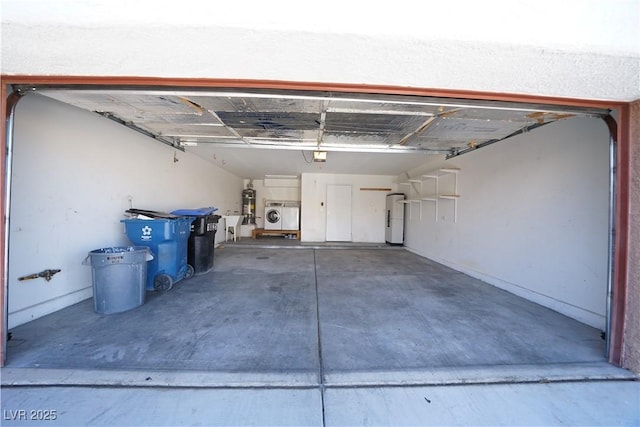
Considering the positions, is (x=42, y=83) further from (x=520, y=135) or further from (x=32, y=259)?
(x=520, y=135)

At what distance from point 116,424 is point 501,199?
4.50 metres

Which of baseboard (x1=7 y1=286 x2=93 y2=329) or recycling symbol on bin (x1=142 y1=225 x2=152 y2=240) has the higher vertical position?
recycling symbol on bin (x1=142 y1=225 x2=152 y2=240)

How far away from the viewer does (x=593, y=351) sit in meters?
1.83

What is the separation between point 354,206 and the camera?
768cm

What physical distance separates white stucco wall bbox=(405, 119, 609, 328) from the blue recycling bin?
182 inches

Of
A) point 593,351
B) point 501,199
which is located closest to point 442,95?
point 593,351

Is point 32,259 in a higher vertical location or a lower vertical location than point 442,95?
lower

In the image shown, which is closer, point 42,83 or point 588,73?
point 588,73

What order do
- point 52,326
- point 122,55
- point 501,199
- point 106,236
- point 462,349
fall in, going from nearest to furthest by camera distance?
point 122,55 → point 462,349 → point 52,326 → point 106,236 → point 501,199

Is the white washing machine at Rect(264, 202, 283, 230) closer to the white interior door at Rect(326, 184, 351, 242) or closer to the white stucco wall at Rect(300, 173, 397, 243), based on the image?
the white stucco wall at Rect(300, 173, 397, 243)

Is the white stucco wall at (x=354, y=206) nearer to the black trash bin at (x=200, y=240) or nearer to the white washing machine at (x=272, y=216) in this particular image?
the white washing machine at (x=272, y=216)

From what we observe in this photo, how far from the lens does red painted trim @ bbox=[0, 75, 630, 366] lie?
4.94ft

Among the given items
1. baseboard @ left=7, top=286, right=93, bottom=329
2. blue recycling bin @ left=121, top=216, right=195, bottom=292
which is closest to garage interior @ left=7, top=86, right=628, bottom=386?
baseboard @ left=7, top=286, right=93, bottom=329

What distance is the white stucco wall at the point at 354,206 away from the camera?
754cm
